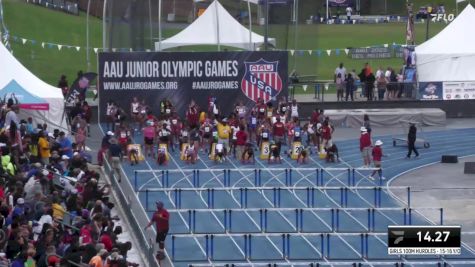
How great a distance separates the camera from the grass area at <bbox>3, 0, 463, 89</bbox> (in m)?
57.2

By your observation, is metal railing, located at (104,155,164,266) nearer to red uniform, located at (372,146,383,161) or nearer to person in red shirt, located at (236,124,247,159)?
person in red shirt, located at (236,124,247,159)

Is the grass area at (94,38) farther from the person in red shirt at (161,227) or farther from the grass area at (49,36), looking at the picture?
the person in red shirt at (161,227)

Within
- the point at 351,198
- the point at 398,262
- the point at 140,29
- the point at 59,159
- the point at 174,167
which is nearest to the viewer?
the point at 398,262

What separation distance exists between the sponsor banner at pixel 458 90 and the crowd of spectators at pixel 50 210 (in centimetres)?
2014

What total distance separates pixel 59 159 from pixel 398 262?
30.2ft

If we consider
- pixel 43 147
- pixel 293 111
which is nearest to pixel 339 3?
pixel 293 111

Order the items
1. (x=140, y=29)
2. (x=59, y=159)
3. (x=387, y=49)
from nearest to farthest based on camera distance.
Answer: (x=59, y=159)
(x=140, y=29)
(x=387, y=49)

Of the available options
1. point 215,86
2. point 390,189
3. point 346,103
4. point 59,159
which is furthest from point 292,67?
point 59,159

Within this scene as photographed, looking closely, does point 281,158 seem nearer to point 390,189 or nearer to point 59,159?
point 390,189

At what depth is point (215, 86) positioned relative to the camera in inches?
1932

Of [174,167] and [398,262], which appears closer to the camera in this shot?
[398,262]

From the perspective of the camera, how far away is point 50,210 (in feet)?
86.1

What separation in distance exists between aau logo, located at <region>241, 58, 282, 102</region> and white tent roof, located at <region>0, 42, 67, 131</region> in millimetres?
7794

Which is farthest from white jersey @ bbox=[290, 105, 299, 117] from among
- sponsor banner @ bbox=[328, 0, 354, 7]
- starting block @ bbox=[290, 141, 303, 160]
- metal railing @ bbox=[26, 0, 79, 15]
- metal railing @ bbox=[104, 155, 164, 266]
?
sponsor banner @ bbox=[328, 0, 354, 7]
